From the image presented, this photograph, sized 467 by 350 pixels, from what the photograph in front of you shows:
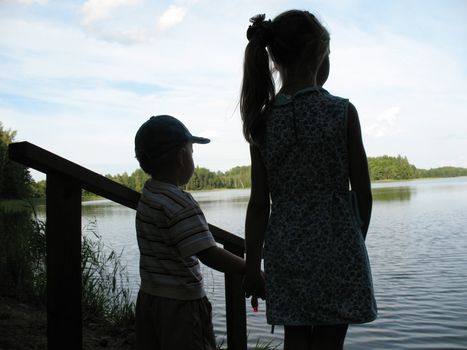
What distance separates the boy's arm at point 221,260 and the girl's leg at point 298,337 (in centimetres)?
26

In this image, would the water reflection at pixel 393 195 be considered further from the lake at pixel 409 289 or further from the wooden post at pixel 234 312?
the wooden post at pixel 234 312

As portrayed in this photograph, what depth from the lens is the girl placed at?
1670 mm

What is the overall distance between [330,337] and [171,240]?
24.8 inches

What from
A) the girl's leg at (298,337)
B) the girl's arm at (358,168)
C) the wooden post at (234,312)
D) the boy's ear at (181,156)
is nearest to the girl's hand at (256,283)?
the girl's leg at (298,337)

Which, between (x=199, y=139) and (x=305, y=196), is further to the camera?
(x=199, y=139)

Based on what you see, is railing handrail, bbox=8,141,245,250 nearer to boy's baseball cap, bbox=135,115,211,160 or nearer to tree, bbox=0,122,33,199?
boy's baseball cap, bbox=135,115,211,160

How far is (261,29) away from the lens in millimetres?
1889

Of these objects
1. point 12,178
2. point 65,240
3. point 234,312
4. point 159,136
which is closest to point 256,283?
point 159,136

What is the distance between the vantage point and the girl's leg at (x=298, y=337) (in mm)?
1718

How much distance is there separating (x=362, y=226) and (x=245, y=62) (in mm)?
742

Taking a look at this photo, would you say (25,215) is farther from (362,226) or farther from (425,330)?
(362,226)

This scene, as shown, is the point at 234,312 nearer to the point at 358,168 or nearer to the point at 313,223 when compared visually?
the point at 313,223

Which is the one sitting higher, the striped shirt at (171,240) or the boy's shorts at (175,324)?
the striped shirt at (171,240)

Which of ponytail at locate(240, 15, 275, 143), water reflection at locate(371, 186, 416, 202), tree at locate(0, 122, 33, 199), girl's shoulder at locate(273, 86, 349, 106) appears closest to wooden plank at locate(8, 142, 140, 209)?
ponytail at locate(240, 15, 275, 143)
